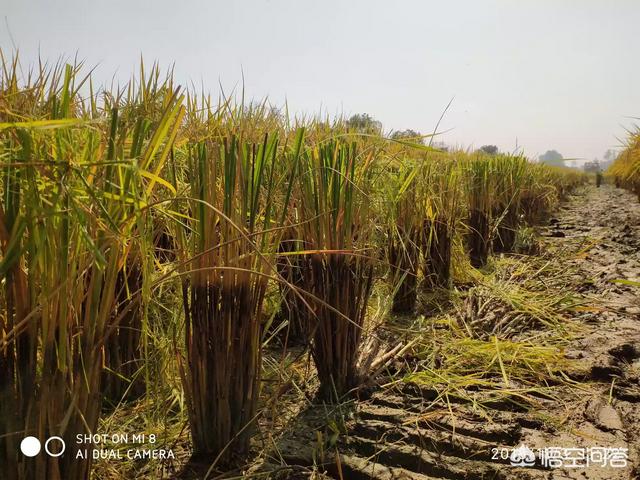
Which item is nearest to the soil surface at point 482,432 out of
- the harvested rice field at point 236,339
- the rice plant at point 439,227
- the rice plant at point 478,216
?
the harvested rice field at point 236,339

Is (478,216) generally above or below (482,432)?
above

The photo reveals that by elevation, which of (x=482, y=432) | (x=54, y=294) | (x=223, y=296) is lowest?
(x=482, y=432)

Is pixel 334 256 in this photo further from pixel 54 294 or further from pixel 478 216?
pixel 478 216

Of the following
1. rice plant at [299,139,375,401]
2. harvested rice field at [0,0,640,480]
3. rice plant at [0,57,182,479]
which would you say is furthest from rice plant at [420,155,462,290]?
rice plant at [0,57,182,479]

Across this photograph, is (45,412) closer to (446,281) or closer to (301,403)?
(301,403)

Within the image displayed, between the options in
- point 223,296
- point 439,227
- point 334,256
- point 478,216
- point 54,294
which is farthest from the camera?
point 478,216

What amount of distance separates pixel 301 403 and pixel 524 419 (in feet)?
2.59

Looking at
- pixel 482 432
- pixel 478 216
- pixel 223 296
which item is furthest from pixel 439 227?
pixel 223 296

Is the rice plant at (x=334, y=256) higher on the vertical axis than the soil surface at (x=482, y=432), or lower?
higher

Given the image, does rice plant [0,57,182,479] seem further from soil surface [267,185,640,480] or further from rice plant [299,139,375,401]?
rice plant [299,139,375,401]

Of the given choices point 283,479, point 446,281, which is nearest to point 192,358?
point 283,479

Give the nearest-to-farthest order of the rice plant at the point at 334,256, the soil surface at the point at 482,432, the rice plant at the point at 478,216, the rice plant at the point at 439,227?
the soil surface at the point at 482,432, the rice plant at the point at 334,256, the rice plant at the point at 439,227, the rice plant at the point at 478,216

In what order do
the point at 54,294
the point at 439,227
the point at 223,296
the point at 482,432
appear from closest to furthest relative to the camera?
the point at 54,294
the point at 223,296
the point at 482,432
the point at 439,227

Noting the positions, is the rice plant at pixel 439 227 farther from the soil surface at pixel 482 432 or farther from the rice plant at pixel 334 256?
the rice plant at pixel 334 256
